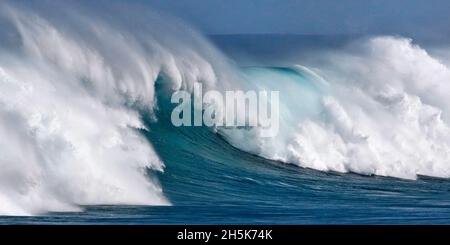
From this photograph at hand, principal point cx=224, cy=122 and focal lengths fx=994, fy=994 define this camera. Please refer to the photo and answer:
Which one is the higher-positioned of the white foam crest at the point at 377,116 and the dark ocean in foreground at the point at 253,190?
the white foam crest at the point at 377,116

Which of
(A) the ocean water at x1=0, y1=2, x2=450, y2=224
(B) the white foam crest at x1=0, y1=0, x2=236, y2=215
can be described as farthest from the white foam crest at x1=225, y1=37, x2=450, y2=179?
(B) the white foam crest at x1=0, y1=0, x2=236, y2=215

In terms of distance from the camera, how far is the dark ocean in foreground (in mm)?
7176

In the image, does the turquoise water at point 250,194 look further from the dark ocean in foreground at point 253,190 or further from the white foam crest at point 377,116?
the white foam crest at point 377,116

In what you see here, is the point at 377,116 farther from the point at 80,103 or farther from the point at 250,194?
the point at 80,103

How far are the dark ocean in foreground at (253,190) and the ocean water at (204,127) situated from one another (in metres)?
0.01

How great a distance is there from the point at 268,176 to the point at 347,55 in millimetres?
1111

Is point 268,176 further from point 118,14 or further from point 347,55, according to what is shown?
point 118,14

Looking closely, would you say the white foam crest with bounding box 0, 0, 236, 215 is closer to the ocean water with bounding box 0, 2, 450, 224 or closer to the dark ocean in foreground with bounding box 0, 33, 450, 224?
the ocean water with bounding box 0, 2, 450, 224

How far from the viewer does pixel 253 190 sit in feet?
24.9

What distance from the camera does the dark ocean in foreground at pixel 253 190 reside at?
718 centimetres

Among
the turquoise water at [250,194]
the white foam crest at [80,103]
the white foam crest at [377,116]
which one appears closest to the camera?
the turquoise water at [250,194]

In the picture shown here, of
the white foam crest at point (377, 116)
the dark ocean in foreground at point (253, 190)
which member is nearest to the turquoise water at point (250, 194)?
the dark ocean in foreground at point (253, 190)

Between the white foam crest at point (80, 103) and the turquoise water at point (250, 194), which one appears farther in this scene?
the white foam crest at point (80, 103)
